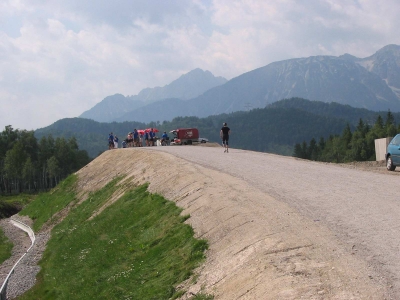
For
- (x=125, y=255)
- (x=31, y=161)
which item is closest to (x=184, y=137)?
(x=125, y=255)

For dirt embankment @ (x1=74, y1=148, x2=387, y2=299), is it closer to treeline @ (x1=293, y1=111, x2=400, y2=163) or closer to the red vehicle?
the red vehicle

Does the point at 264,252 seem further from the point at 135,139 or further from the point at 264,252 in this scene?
the point at 135,139

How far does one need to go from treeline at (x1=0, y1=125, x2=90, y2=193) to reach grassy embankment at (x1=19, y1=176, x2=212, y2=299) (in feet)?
287

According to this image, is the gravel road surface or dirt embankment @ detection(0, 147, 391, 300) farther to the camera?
the gravel road surface

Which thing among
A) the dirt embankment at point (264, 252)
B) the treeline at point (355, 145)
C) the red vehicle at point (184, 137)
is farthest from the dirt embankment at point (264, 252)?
the treeline at point (355, 145)

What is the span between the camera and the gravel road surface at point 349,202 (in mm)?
8429

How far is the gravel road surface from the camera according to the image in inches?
332

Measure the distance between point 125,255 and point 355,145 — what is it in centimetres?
12840

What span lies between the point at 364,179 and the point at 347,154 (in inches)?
4841

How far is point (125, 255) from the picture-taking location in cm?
1493

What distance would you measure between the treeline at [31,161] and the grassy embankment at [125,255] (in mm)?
87598

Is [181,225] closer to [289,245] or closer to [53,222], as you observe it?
[289,245]

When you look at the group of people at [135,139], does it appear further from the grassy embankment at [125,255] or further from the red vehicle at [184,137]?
the grassy embankment at [125,255]

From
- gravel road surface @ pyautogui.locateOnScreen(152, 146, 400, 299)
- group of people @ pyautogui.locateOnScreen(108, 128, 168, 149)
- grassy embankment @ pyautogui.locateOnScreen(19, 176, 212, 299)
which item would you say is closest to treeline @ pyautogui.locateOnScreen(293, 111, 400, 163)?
group of people @ pyautogui.locateOnScreen(108, 128, 168, 149)
